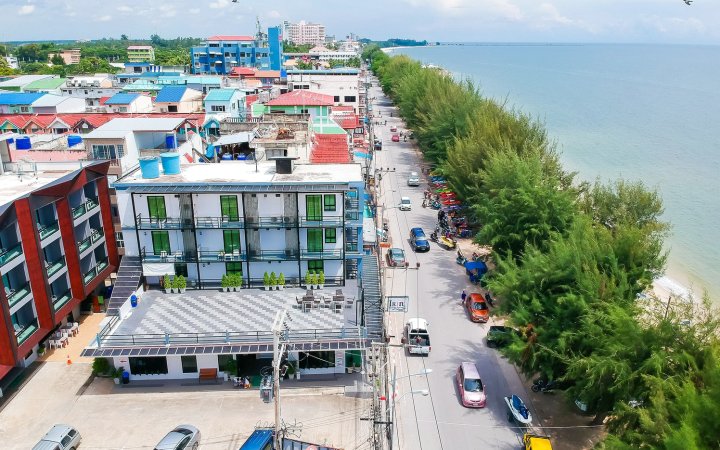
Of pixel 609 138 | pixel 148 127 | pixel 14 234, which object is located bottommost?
pixel 609 138

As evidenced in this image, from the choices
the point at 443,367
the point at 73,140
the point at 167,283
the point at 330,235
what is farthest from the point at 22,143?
the point at 443,367

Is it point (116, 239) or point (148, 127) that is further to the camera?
point (148, 127)

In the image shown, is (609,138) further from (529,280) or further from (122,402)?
(122,402)

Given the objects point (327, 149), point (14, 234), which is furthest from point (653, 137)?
point (14, 234)

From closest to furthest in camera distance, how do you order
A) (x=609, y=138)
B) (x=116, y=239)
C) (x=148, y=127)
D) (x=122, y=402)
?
(x=122, y=402) → (x=116, y=239) → (x=148, y=127) → (x=609, y=138)

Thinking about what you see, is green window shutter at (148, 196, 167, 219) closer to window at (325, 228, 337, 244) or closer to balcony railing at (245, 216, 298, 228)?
balcony railing at (245, 216, 298, 228)

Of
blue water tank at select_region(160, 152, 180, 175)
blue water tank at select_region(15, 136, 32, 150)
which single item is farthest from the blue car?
blue water tank at select_region(15, 136, 32, 150)

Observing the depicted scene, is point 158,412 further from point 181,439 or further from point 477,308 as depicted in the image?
point 477,308

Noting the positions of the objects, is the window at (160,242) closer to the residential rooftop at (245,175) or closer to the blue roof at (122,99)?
the residential rooftop at (245,175)
